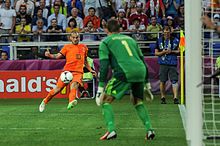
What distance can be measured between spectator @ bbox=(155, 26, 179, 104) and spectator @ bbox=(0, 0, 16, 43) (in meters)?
7.19

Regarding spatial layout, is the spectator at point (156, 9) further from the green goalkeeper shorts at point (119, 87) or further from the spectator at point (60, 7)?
the green goalkeeper shorts at point (119, 87)

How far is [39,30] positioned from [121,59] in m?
13.8

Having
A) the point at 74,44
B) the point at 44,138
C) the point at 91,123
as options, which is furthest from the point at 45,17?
the point at 44,138

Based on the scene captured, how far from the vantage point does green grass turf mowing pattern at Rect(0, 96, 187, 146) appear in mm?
11922

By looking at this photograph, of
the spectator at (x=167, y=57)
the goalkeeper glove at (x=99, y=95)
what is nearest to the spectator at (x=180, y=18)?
the spectator at (x=167, y=57)

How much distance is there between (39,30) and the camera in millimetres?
25531

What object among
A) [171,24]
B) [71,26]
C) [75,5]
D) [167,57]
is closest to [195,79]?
[167,57]

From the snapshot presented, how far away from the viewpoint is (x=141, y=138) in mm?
12305

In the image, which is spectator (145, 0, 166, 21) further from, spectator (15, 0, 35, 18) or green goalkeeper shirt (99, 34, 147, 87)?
green goalkeeper shirt (99, 34, 147, 87)

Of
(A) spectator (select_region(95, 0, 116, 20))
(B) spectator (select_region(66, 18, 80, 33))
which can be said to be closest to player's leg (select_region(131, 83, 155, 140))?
(B) spectator (select_region(66, 18, 80, 33))

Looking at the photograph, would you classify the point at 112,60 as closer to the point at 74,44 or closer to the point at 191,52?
the point at 191,52

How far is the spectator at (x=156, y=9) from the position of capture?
85.9 ft

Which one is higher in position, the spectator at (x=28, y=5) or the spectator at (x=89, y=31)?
the spectator at (x=28, y=5)

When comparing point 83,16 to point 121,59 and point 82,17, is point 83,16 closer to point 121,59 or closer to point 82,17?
point 82,17
